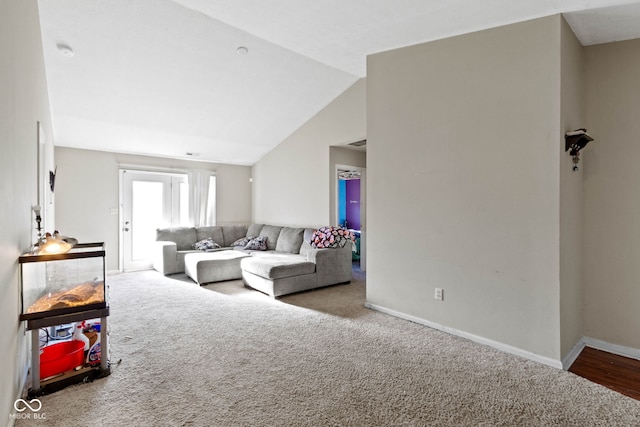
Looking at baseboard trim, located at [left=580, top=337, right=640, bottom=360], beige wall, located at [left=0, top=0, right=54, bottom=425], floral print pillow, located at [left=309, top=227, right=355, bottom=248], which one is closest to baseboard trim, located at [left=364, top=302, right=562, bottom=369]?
baseboard trim, located at [left=580, top=337, right=640, bottom=360]

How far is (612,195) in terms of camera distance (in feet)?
9.05

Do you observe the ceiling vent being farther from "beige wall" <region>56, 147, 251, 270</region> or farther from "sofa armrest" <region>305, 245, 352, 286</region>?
"beige wall" <region>56, 147, 251, 270</region>

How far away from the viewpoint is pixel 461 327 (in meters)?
2.95

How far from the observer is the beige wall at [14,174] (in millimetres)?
1486

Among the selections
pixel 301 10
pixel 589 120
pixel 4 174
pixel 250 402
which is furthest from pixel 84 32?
pixel 589 120

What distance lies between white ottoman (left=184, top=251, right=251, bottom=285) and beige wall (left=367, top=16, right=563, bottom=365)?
8.03 feet

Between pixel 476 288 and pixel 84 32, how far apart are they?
4484 millimetres

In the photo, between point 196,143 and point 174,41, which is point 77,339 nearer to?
point 174,41

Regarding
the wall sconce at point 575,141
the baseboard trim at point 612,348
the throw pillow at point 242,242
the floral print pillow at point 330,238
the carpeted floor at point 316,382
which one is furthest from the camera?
the throw pillow at point 242,242

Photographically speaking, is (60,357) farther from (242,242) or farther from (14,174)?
(242,242)

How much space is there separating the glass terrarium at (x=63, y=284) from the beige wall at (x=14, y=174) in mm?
118

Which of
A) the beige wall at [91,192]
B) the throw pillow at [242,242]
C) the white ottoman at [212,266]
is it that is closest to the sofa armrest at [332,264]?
the white ottoman at [212,266]

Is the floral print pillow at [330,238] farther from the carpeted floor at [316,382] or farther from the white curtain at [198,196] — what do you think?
the white curtain at [198,196]

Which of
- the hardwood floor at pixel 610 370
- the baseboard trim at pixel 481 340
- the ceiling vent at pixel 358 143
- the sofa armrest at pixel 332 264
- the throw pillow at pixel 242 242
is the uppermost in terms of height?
the ceiling vent at pixel 358 143
